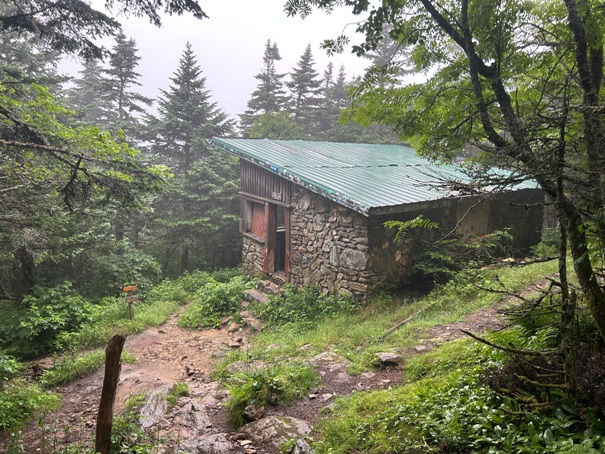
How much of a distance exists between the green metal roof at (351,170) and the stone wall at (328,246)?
0.57 m

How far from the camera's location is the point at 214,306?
10.4 metres

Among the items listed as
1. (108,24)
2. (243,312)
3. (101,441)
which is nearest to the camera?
(101,441)

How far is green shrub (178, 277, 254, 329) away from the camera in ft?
31.6

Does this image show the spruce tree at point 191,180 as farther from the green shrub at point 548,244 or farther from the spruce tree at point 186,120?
the green shrub at point 548,244

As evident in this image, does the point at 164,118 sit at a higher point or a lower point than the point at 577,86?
higher

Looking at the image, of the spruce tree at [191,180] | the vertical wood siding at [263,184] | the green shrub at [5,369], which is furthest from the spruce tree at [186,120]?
the green shrub at [5,369]

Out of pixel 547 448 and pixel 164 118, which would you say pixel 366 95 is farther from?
pixel 164 118

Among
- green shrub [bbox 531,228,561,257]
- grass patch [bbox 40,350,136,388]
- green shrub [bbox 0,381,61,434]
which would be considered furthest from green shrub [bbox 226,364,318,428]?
green shrub [bbox 531,228,561,257]

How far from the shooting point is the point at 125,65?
1917 centimetres

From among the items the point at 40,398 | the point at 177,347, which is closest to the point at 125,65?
the point at 177,347

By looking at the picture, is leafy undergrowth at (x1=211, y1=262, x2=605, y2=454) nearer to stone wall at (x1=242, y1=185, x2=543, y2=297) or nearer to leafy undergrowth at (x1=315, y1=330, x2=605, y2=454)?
leafy undergrowth at (x1=315, y1=330, x2=605, y2=454)

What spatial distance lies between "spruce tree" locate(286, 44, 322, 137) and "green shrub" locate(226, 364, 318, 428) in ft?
69.9

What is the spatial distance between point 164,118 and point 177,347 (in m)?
14.2

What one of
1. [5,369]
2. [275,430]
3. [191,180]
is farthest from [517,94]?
[191,180]
